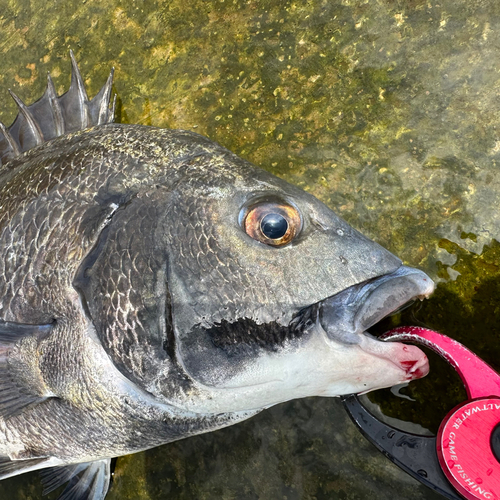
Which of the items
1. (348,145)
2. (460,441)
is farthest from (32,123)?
(460,441)

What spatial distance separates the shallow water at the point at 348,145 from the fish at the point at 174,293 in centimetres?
57

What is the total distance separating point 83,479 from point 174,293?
153 cm

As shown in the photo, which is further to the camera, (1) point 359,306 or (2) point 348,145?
(2) point 348,145

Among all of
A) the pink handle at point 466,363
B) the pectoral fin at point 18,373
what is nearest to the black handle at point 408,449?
the pink handle at point 466,363

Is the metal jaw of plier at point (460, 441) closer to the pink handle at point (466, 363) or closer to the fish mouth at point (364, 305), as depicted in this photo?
the pink handle at point (466, 363)

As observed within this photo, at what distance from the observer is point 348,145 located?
86.4 inches

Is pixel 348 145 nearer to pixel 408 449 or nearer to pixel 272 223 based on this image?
pixel 272 223

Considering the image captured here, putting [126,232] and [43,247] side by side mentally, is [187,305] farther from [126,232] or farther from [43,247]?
[43,247]

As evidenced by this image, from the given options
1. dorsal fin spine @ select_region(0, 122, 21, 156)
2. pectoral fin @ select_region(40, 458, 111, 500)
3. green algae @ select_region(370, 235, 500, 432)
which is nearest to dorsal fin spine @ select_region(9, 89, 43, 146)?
dorsal fin spine @ select_region(0, 122, 21, 156)

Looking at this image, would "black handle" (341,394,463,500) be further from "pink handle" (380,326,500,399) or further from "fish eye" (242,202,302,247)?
"fish eye" (242,202,302,247)

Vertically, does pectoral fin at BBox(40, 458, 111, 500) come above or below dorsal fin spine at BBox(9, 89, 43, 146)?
below

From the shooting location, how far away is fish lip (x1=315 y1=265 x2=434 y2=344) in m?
1.32

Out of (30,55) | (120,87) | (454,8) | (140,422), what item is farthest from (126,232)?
(30,55)

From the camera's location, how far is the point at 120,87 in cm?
274
